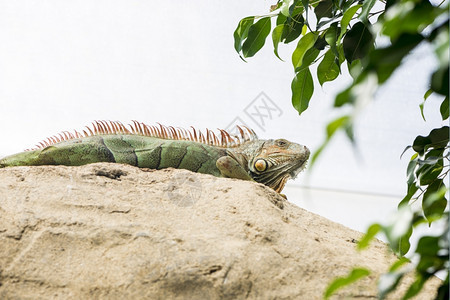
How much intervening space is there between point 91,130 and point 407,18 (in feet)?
9.04

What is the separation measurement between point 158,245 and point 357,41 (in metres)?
1.14

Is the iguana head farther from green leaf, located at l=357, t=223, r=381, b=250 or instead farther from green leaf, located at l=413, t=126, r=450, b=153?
green leaf, located at l=357, t=223, r=381, b=250

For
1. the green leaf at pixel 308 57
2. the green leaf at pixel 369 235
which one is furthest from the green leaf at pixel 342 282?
the green leaf at pixel 308 57

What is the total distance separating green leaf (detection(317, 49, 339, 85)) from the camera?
2504 mm

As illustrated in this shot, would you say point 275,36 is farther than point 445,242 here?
Yes

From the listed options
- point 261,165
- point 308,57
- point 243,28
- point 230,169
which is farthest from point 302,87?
point 261,165

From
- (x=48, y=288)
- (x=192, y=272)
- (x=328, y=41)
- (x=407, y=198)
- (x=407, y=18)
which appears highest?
(x=328, y=41)

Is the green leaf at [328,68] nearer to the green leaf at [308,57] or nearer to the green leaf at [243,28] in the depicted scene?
the green leaf at [308,57]

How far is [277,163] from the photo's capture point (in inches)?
138

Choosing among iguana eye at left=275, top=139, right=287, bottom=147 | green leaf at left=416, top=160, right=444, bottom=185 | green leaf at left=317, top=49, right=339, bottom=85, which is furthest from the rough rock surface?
iguana eye at left=275, top=139, right=287, bottom=147

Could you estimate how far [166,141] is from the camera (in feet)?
11.0

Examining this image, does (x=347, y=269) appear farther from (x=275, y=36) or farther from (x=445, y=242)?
(x=275, y=36)

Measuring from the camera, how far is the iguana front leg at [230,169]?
10.7 feet

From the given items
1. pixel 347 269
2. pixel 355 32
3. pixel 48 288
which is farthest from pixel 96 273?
pixel 355 32
